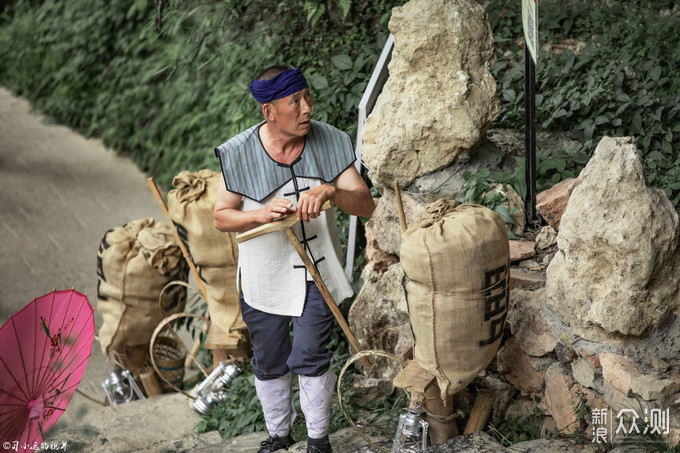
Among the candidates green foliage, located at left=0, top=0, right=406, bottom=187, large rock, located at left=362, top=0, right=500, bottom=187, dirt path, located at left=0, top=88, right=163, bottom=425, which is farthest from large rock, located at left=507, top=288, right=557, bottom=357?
dirt path, located at left=0, top=88, right=163, bottom=425

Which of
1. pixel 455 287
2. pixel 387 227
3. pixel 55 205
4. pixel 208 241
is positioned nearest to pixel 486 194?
pixel 387 227

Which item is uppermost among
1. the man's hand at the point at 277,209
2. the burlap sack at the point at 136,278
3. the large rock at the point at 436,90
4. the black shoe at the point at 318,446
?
the large rock at the point at 436,90

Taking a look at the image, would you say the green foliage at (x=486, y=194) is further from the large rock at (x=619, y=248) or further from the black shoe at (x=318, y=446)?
the black shoe at (x=318, y=446)

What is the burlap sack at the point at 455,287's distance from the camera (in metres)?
2.99

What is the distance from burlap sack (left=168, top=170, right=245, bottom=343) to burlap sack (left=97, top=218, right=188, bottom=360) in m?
0.45

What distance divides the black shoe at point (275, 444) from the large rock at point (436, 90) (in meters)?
1.55

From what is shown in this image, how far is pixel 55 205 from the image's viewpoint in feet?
28.7

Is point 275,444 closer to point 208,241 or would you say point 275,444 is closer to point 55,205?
point 208,241

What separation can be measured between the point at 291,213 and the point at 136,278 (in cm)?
209

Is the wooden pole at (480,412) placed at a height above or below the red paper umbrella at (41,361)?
below

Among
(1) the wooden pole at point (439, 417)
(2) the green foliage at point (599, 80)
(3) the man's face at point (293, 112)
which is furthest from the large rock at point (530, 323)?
(3) the man's face at point (293, 112)

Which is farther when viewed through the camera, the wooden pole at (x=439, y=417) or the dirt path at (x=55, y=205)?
the dirt path at (x=55, y=205)

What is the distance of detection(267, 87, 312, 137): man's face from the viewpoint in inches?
126

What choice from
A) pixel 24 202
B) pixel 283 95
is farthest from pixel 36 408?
pixel 24 202
